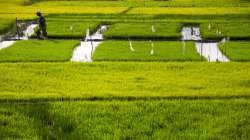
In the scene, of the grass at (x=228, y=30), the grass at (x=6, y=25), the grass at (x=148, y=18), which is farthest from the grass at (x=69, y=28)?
the grass at (x=228, y=30)

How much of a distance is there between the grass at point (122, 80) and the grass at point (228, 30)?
781 cm

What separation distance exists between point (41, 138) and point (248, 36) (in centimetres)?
1655

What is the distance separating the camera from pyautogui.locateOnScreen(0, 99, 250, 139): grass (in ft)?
26.6

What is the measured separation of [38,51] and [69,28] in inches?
292

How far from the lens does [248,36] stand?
74.4 feet

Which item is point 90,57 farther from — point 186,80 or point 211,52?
point 186,80

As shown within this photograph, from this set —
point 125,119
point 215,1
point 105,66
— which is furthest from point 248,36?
point 215,1

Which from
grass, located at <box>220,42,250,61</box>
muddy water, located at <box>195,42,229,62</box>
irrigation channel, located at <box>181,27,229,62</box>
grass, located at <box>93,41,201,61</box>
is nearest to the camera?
grass, located at <box>93,41,201,61</box>

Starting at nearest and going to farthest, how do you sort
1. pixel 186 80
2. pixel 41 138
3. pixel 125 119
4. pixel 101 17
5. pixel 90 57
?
1. pixel 41 138
2. pixel 125 119
3. pixel 186 80
4. pixel 90 57
5. pixel 101 17

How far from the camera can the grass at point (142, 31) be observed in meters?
23.0

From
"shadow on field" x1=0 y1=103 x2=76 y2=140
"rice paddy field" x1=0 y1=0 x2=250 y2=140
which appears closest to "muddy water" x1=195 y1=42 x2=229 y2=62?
"rice paddy field" x1=0 y1=0 x2=250 y2=140

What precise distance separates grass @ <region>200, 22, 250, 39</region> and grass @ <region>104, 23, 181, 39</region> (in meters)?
1.38

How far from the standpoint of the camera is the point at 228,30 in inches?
968

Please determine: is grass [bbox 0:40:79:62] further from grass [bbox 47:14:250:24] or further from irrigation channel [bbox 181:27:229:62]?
grass [bbox 47:14:250:24]
